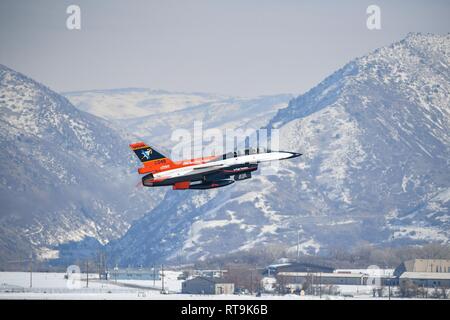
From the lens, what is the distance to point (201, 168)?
166 metres

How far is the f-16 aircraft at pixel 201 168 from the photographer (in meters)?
165

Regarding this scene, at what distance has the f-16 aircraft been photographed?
541 ft

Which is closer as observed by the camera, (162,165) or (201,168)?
(201,168)

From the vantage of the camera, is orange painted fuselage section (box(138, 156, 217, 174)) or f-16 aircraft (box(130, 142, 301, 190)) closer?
f-16 aircraft (box(130, 142, 301, 190))

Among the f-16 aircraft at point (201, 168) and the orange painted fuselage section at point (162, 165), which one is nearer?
the f-16 aircraft at point (201, 168)

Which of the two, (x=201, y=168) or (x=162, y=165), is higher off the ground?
(x=162, y=165)
